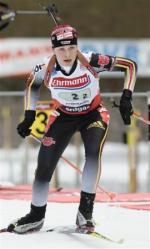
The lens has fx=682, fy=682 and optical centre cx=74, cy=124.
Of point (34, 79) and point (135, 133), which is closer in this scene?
point (34, 79)

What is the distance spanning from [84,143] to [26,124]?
17.6 inches

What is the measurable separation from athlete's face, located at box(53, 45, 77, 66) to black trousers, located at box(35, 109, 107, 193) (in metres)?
0.41

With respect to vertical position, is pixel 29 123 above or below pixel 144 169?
above

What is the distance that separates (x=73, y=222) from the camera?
5.41m

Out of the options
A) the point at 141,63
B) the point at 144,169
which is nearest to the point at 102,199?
the point at 144,169

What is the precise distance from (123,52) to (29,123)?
34.2ft

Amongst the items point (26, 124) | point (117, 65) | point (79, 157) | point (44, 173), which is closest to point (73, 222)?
point (44, 173)

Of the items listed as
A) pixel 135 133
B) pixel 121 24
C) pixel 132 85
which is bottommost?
pixel 135 133

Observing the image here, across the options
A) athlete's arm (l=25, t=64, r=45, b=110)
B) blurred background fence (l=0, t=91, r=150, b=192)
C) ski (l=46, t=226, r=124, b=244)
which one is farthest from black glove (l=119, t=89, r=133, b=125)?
blurred background fence (l=0, t=91, r=150, b=192)

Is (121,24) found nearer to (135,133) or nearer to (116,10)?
(116,10)

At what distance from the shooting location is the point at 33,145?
36.9 feet

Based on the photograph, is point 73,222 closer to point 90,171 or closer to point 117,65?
point 90,171

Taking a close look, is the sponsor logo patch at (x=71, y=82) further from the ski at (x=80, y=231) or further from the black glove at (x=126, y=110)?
the ski at (x=80, y=231)

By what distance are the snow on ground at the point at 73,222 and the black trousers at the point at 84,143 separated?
0.40 metres
